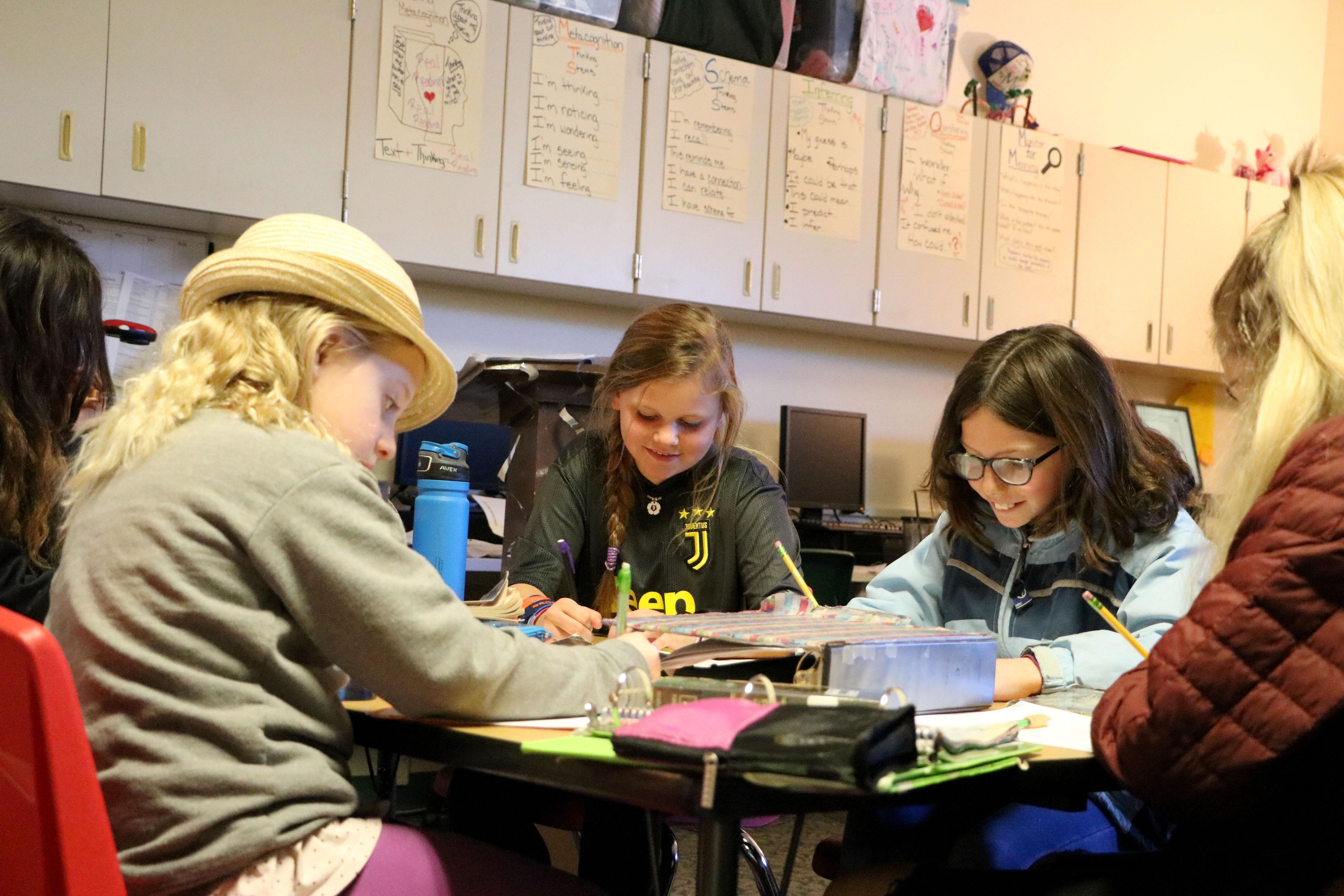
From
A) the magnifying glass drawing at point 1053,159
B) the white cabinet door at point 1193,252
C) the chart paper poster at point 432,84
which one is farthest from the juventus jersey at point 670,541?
the white cabinet door at point 1193,252

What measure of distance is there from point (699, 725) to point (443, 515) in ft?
2.43

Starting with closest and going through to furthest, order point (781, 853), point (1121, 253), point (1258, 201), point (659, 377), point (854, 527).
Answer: point (659, 377) → point (781, 853) → point (854, 527) → point (1121, 253) → point (1258, 201)

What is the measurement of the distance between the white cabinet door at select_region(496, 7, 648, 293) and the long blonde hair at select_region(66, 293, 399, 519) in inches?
89.4

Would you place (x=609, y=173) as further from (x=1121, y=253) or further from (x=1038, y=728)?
(x=1038, y=728)

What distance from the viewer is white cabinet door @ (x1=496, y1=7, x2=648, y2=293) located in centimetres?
328

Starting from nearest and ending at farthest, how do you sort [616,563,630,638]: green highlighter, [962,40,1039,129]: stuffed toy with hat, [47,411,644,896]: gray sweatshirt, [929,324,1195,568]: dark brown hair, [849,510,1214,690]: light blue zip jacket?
[47,411,644,896]: gray sweatshirt < [616,563,630,638]: green highlighter < [849,510,1214,690]: light blue zip jacket < [929,324,1195,568]: dark brown hair < [962,40,1039,129]: stuffed toy with hat

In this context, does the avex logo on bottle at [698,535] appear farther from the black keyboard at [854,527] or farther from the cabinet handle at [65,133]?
the cabinet handle at [65,133]

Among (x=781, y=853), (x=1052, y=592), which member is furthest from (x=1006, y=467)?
(x=781, y=853)

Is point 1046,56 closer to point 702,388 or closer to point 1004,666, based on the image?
point 702,388

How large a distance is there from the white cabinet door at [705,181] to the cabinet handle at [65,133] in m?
1.52

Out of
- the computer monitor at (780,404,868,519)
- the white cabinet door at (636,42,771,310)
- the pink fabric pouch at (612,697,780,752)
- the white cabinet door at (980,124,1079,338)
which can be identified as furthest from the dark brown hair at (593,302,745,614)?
the white cabinet door at (980,124,1079,338)

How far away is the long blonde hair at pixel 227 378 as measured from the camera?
0.97 metres

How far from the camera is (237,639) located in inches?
35.4

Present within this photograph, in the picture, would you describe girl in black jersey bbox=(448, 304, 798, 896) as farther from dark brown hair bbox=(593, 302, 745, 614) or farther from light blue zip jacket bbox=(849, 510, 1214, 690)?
light blue zip jacket bbox=(849, 510, 1214, 690)
